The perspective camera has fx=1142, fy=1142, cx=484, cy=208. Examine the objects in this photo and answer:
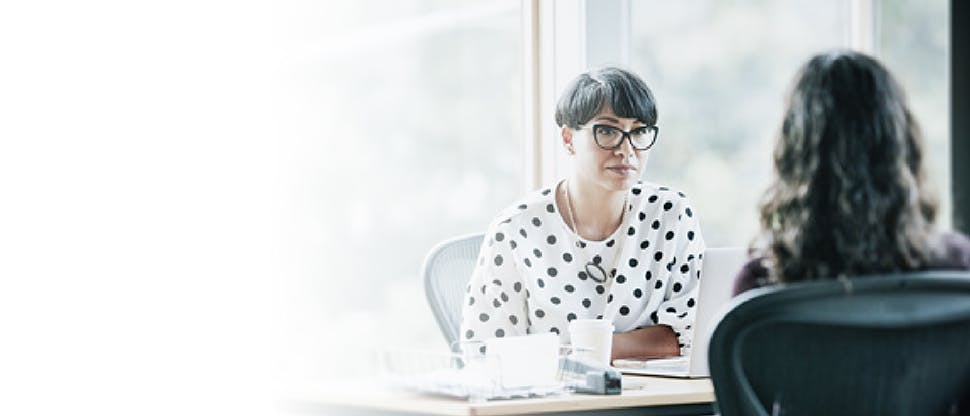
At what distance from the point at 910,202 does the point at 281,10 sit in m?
2.60

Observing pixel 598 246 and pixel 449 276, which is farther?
pixel 449 276

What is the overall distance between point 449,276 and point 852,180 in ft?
4.79

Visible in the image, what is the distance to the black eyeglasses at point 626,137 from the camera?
2.42 metres

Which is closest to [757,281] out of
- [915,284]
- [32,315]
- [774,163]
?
[774,163]

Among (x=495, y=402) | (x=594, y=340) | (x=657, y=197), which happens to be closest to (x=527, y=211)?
(x=657, y=197)

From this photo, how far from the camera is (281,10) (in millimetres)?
3629

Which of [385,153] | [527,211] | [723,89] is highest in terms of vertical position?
[723,89]

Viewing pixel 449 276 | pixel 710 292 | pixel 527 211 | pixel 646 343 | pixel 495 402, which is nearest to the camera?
pixel 495 402

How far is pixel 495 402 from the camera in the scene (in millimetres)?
1631

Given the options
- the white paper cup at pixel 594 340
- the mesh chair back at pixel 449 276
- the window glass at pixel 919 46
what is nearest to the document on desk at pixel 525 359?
the white paper cup at pixel 594 340

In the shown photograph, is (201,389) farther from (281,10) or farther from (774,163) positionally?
(774,163)

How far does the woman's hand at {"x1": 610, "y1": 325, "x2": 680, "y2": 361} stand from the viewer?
2.24m

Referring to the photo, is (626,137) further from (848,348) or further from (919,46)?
(919,46)

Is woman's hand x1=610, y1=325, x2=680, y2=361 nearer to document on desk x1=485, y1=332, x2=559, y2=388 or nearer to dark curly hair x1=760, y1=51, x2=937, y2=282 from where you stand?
document on desk x1=485, y1=332, x2=559, y2=388
